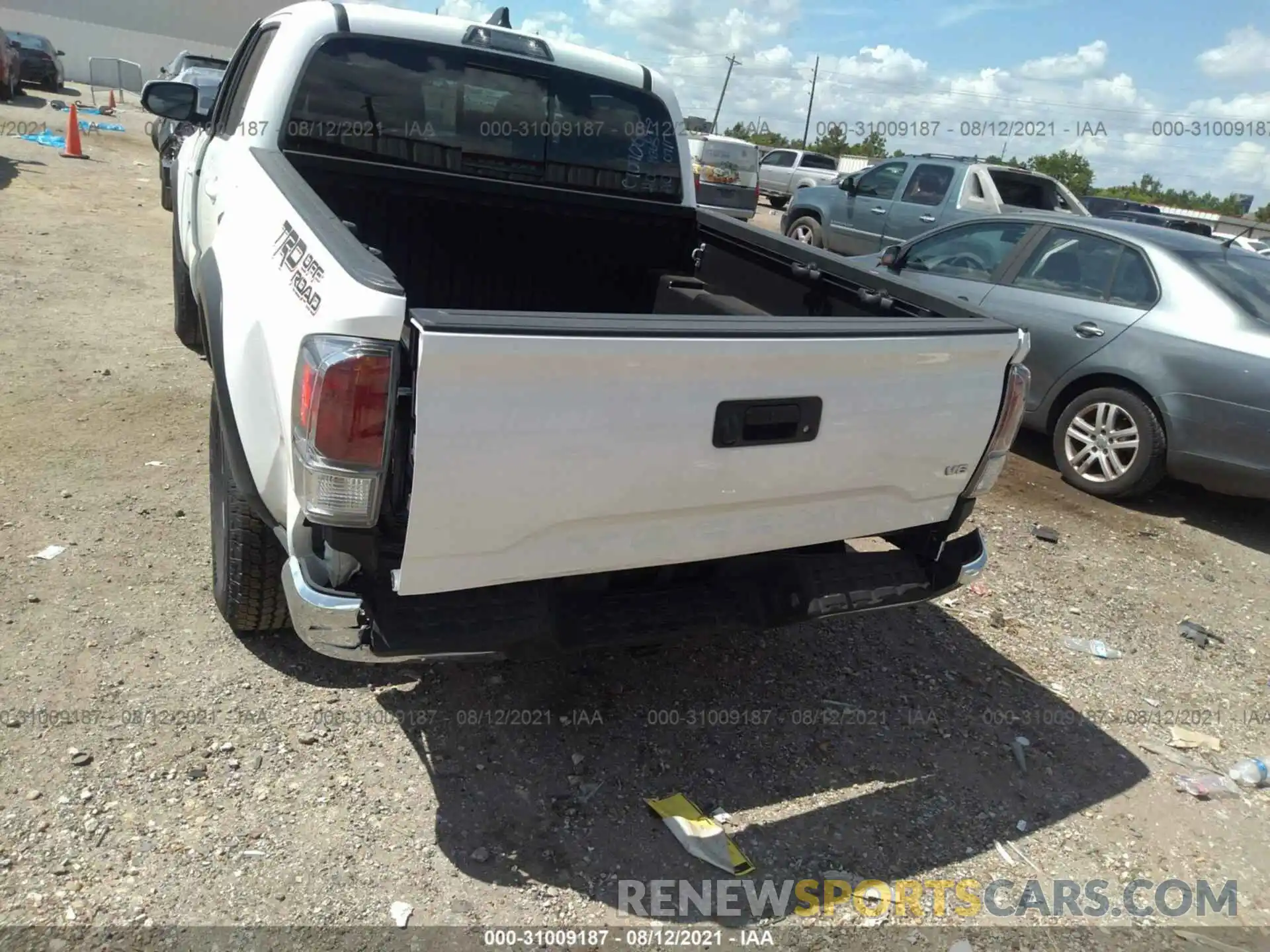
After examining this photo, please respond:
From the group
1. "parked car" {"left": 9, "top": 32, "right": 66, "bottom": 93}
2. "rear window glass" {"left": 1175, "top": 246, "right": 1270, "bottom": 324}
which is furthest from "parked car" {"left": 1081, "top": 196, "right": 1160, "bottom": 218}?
"parked car" {"left": 9, "top": 32, "right": 66, "bottom": 93}

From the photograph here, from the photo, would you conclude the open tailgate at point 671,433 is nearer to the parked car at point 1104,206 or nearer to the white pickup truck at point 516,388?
the white pickup truck at point 516,388

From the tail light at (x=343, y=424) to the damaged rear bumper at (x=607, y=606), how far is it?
0.26 meters

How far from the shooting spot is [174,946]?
210cm

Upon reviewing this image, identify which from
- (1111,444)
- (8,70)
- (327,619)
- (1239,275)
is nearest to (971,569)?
(327,619)

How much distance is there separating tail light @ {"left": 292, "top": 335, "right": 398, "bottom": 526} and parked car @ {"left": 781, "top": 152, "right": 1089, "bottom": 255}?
8337 millimetres

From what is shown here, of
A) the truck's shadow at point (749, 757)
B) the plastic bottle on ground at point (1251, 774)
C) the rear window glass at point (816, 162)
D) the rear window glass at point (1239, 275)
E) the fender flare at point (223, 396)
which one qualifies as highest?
the rear window glass at point (816, 162)

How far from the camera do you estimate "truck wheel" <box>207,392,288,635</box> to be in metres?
2.86

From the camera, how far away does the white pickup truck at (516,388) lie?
6.70 feet

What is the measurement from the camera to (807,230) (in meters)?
13.4

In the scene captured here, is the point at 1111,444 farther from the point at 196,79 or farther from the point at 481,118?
the point at 196,79

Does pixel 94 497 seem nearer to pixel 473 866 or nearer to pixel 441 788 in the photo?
pixel 441 788

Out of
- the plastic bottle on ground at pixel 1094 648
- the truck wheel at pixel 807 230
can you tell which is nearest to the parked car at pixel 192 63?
the truck wheel at pixel 807 230

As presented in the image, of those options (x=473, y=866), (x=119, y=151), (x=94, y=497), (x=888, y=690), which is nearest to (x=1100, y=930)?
(x=888, y=690)

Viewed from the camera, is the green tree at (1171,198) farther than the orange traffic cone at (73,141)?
Yes
